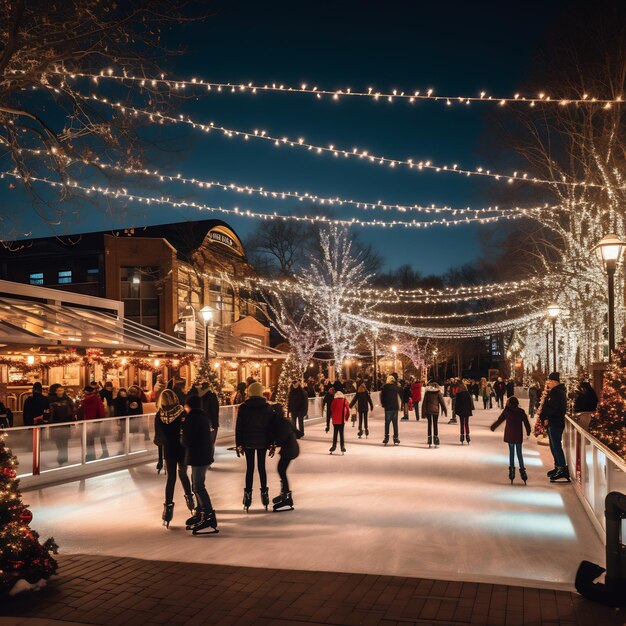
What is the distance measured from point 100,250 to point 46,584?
96.0 ft

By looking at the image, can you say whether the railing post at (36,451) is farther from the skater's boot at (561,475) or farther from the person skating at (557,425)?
the skater's boot at (561,475)

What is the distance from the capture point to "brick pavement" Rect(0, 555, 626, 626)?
4578 millimetres

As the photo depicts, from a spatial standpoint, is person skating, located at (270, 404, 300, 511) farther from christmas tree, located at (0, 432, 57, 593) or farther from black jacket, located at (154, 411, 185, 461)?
christmas tree, located at (0, 432, 57, 593)

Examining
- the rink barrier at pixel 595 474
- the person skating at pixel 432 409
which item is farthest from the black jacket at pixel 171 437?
the person skating at pixel 432 409

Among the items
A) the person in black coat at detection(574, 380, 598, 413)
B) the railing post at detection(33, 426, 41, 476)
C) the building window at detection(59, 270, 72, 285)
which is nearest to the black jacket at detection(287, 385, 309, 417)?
the person in black coat at detection(574, 380, 598, 413)

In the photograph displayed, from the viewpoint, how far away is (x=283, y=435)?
8.47 meters

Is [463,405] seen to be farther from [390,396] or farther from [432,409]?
[390,396]

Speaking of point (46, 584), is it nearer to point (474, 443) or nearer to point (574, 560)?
point (574, 560)

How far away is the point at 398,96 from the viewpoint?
1113 centimetres

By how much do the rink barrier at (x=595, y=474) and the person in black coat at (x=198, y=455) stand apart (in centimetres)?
401

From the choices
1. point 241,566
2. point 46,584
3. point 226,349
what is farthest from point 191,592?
point 226,349

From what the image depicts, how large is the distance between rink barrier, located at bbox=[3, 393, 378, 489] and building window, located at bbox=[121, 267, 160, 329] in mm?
19620

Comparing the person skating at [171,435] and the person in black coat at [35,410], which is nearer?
the person skating at [171,435]

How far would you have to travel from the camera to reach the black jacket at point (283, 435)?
27.8 ft
